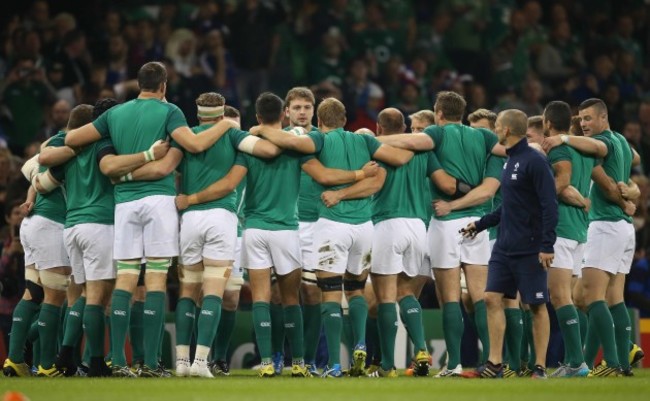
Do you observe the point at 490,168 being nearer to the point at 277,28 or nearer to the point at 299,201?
the point at 299,201

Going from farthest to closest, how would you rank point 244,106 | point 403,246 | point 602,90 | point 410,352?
point 602,90
point 244,106
point 410,352
point 403,246

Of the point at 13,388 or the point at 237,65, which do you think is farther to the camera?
the point at 237,65

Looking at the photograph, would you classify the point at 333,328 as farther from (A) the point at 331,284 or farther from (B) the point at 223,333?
(B) the point at 223,333

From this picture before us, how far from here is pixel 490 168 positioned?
526 inches

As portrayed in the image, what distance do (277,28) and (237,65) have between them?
3.39ft

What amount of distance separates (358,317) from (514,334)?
1.50m

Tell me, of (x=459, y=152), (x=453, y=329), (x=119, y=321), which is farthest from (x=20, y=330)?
(x=459, y=152)

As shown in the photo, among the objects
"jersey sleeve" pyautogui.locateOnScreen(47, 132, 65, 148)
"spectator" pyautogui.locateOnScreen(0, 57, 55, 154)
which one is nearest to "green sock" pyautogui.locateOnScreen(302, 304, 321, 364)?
"jersey sleeve" pyautogui.locateOnScreen(47, 132, 65, 148)

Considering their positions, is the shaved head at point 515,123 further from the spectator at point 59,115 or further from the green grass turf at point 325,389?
the spectator at point 59,115

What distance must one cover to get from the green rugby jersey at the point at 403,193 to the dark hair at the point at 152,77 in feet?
7.58

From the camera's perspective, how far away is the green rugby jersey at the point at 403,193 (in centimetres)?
1307

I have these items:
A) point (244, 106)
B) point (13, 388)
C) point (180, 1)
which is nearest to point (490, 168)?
point (13, 388)

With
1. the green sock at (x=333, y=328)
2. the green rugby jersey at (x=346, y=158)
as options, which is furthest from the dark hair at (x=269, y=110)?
the green sock at (x=333, y=328)

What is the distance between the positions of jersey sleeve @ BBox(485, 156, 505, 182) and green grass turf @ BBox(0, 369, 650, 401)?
218 centimetres
